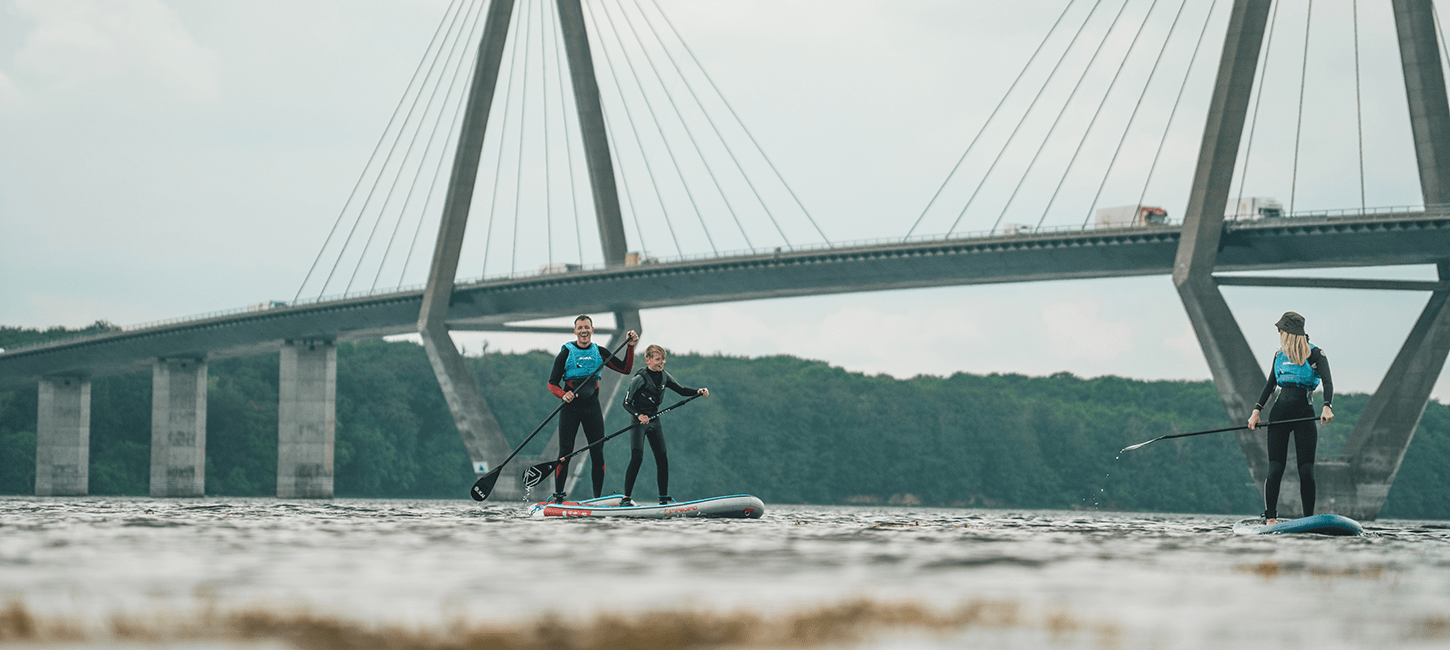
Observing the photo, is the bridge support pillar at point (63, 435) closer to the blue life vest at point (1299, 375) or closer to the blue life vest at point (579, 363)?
the blue life vest at point (579, 363)

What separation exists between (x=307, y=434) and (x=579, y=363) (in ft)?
191

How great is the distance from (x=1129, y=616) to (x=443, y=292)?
5449 centimetres

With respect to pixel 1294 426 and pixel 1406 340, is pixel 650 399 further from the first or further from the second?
pixel 1406 340

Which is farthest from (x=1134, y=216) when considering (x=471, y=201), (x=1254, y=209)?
(x=471, y=201)

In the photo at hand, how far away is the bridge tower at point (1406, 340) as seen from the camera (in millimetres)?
42938

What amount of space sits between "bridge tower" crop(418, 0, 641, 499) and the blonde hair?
140ft

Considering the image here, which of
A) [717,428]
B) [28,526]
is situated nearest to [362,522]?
[28,526]

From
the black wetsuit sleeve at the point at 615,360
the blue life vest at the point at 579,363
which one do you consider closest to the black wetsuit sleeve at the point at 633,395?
the black wetsuit sleeve at the point at 615,360

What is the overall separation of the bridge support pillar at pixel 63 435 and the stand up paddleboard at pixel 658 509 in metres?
72.9

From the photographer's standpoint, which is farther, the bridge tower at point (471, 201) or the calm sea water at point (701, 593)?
the bridge tower at point (471, 201)

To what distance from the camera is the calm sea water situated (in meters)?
5.62

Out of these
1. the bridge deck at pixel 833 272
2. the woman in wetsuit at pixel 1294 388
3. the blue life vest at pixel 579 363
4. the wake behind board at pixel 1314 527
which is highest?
the bridge deck at pixel 833 272

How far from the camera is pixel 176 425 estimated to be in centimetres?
7981

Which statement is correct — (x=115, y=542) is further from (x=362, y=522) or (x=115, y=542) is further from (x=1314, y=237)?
(x=1314, y=237)
